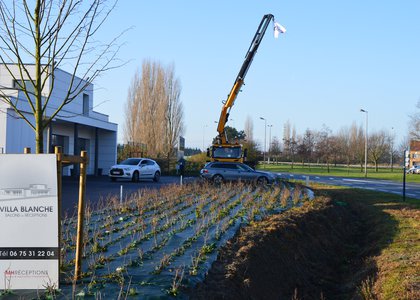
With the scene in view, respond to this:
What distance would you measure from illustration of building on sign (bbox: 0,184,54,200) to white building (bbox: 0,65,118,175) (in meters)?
16.5

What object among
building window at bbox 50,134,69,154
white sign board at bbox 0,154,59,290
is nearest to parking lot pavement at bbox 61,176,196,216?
white sign board at bbox 0,154,59,290

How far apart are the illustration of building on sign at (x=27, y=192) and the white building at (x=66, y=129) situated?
16519 millimetres

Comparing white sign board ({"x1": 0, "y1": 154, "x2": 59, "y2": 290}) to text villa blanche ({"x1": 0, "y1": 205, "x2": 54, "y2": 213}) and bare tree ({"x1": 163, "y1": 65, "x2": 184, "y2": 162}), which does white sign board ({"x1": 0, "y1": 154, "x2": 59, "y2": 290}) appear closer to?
text villa blanche ({"x1": 0, "y1": 205, "x2": 54, "y2": 213})

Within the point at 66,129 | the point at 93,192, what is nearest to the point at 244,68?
the point at 93,192

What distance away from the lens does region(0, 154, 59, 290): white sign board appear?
19.9ft

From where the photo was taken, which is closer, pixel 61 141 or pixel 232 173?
pixel 232 173

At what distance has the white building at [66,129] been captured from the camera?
26.1 meters

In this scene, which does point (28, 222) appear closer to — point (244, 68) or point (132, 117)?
point (244, 68)

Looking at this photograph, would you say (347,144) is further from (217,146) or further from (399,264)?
(399,264)

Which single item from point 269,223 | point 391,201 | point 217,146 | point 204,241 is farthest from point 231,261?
point 217,146

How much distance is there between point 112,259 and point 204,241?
2.01 m

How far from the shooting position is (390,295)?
8.16 metres

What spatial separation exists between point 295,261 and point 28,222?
605cm

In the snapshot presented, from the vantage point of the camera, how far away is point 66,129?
126ft
